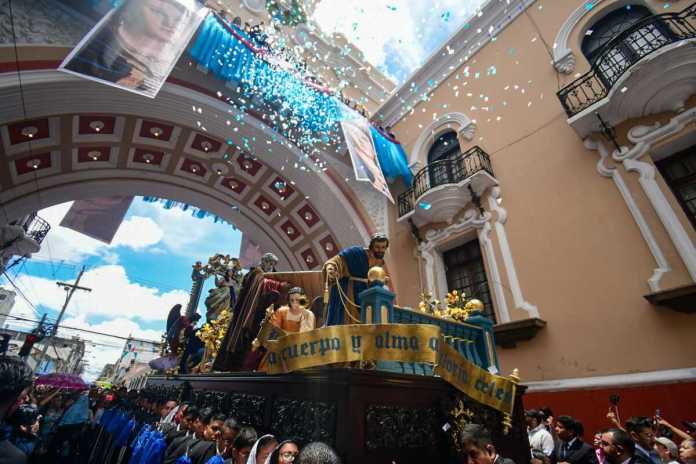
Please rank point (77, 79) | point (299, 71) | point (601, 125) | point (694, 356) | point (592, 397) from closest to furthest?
point (694, 356) < point (592, 397) < point (601, 125) < point (77, 79) < point (299, 71)

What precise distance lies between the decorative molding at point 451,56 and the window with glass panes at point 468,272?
5.71 meters

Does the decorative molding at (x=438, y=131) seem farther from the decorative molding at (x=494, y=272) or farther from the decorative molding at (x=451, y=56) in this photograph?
the decorative molding at (x=494, y=272)

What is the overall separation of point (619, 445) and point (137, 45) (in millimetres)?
9054

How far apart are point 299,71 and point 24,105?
610 cm

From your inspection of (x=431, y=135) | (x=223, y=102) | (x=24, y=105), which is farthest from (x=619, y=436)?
(x=24, y=105)

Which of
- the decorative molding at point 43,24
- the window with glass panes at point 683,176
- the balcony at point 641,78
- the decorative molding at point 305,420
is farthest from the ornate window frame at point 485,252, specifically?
the decorative molding at point 43,24

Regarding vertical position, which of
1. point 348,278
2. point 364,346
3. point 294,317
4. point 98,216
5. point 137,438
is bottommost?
point 137,438

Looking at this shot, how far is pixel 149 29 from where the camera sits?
20.9 ft

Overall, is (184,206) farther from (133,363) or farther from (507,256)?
(133,363)

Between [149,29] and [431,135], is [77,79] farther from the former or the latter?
[431,135]

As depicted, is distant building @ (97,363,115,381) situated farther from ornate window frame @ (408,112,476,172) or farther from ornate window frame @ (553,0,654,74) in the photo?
ornate window frame @ (553,0,654,74)

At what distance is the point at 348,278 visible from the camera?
334 cm

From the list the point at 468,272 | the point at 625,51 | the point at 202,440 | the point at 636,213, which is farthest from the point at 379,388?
the point at 625,51

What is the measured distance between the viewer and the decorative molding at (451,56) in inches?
359
